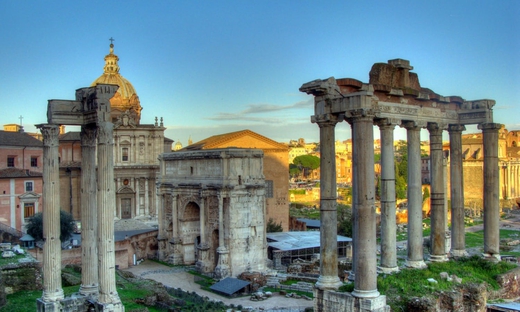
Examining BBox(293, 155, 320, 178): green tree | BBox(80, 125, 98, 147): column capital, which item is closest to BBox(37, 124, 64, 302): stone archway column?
BBox(80, 125, 98, 147): column capital

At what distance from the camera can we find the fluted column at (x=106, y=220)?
17.0 metres

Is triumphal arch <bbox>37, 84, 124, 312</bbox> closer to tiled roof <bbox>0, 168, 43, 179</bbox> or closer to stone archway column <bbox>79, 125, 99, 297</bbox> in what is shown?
stone archway column <bbox>79, 125, 99, 297</bbox>

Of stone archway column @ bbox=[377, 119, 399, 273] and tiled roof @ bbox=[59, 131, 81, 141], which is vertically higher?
tiled roof @ bbox=[59, 131, 81, 141]

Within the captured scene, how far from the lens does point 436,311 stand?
1580cm

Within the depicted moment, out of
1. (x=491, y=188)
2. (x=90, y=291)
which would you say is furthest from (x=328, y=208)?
(x=90, y=291)

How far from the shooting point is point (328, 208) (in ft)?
52.5

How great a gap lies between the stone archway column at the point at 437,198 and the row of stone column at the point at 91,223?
→ 11.2 meters

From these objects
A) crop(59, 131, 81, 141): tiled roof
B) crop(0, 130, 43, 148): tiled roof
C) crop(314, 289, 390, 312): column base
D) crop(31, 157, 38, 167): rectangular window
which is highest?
crop(59, 131, 81, 141): tiled roof

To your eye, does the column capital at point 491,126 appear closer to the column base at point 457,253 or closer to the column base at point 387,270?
the column base at point 457,253

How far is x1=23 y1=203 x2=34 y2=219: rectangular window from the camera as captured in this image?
38.8 metres

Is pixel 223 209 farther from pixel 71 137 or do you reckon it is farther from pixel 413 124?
pixel 71 137

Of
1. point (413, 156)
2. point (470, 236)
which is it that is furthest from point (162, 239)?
point (470, 236)

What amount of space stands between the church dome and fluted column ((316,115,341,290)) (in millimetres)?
39293

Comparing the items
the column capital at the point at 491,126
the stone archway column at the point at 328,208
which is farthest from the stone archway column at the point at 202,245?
the stone archway column at the point at 328,208
